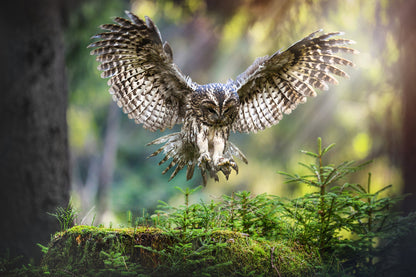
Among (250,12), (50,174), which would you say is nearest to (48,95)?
(50,174)

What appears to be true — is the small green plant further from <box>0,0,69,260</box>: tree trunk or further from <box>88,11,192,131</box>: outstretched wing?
<box>0,0,69,260</box>: tree trunk

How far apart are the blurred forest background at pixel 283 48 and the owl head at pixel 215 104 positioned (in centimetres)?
40

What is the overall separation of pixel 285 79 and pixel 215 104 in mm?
592

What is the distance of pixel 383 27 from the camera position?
2619 mm

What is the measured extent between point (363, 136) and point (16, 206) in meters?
3.30

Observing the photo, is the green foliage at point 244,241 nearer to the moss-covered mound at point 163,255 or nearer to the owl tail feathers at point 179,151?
the moss-covered mound at point 163,255

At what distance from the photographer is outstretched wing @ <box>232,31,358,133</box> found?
199cm

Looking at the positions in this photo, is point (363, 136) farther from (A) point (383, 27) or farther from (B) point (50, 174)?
(B) point (50, 174)

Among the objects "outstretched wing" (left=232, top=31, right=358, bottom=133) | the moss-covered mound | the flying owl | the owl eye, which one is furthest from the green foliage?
"outstretched wing" (left=232, top=31, right=358, bottom=133)

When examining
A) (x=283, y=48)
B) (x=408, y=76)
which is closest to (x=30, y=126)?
(x=283, y=48)

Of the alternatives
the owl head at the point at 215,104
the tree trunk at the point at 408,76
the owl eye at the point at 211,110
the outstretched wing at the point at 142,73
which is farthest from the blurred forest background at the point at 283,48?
the owl eye at the point at 211,110

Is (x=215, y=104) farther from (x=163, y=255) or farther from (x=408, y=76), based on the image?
(x=408, y=76)

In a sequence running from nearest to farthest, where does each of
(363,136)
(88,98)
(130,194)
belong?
1. (363,136)
2. (88,98)
3. (130,194)

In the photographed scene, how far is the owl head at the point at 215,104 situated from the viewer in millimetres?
1891
